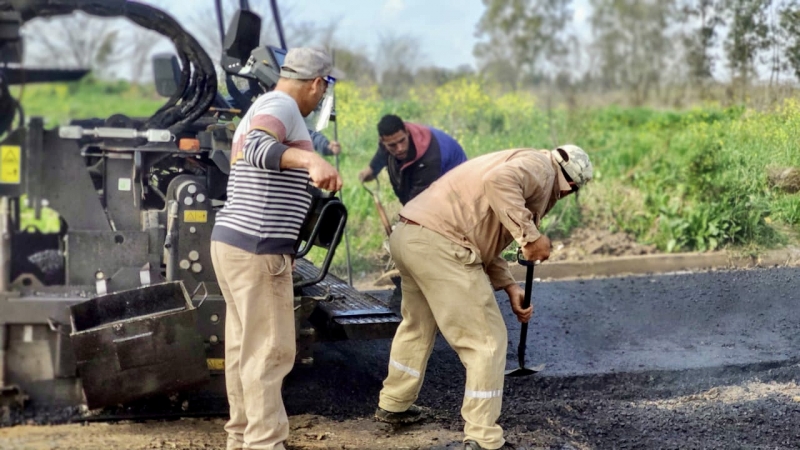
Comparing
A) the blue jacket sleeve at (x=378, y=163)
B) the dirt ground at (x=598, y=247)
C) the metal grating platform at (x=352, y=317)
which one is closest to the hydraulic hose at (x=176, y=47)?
the metal grating platform at (x=352, y=317)

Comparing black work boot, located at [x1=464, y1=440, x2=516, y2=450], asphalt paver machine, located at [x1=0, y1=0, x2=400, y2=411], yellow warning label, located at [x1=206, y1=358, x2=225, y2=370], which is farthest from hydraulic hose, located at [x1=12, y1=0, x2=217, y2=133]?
black work boot, located at [x1=464, y1=440, x2=516, y2=450]

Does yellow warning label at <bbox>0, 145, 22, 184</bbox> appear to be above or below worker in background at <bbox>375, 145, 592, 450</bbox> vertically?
above

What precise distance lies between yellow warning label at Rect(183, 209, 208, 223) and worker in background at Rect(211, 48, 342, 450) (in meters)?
0.62

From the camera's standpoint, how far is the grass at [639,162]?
259 inches

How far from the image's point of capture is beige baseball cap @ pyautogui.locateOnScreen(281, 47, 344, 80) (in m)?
3.73

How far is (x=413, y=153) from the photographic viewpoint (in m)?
6.80

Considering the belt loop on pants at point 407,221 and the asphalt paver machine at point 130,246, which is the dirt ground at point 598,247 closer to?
the asphalt paver machine at point 130,246

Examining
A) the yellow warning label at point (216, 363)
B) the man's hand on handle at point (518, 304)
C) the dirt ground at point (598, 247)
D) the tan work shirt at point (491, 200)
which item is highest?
the tan work shirt at point (491, 200)

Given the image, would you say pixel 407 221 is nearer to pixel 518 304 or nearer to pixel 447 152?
pixel 518 304

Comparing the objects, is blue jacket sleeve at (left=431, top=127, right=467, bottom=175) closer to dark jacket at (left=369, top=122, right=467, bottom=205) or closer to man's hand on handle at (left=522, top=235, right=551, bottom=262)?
dark jacket at (left=369, top=122, right=467, bottom=205)

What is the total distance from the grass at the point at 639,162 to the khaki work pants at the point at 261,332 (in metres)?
2.50

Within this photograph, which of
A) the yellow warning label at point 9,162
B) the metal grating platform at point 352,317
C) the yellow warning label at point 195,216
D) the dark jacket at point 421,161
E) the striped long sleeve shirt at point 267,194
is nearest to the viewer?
the striped long sleeve shirt at point 267,194

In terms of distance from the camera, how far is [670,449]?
412cm

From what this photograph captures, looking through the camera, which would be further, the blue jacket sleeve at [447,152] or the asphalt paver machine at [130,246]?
the blue jacket sleeve at [447,152]
